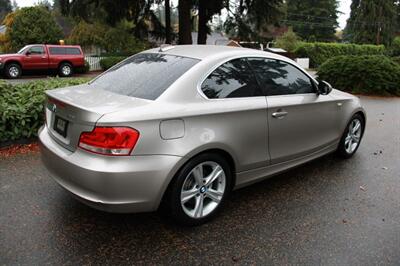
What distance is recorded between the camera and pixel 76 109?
9.66 feet

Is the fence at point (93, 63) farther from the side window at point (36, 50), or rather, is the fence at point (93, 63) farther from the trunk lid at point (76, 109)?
the trunk lid at point (76, 109)

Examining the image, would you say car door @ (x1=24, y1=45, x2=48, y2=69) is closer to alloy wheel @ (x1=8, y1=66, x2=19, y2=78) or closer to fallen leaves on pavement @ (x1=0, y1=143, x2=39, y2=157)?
alloy wheel @ (x1=8, y1=66, x2=19, y2=78)

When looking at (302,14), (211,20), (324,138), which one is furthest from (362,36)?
(324,138)

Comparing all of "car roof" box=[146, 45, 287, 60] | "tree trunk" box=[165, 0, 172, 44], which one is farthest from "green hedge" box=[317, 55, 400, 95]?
"car roof" box=[146, 45, 287, 60]

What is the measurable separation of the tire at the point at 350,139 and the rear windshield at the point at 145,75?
267 centimetres

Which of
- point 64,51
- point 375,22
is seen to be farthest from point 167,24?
point 375,22

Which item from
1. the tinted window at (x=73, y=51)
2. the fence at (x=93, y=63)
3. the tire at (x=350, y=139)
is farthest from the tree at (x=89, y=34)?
the tire at (x=350, y=139)

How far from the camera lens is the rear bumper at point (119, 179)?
2.74m

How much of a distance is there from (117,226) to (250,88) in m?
1.80

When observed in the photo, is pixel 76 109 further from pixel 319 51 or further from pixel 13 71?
pixel 319 51

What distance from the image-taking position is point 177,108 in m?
3.02

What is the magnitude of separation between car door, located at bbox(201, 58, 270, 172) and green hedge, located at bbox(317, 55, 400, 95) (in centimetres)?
1067

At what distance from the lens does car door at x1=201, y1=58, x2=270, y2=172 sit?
3295mm

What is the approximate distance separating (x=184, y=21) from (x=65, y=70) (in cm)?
860
